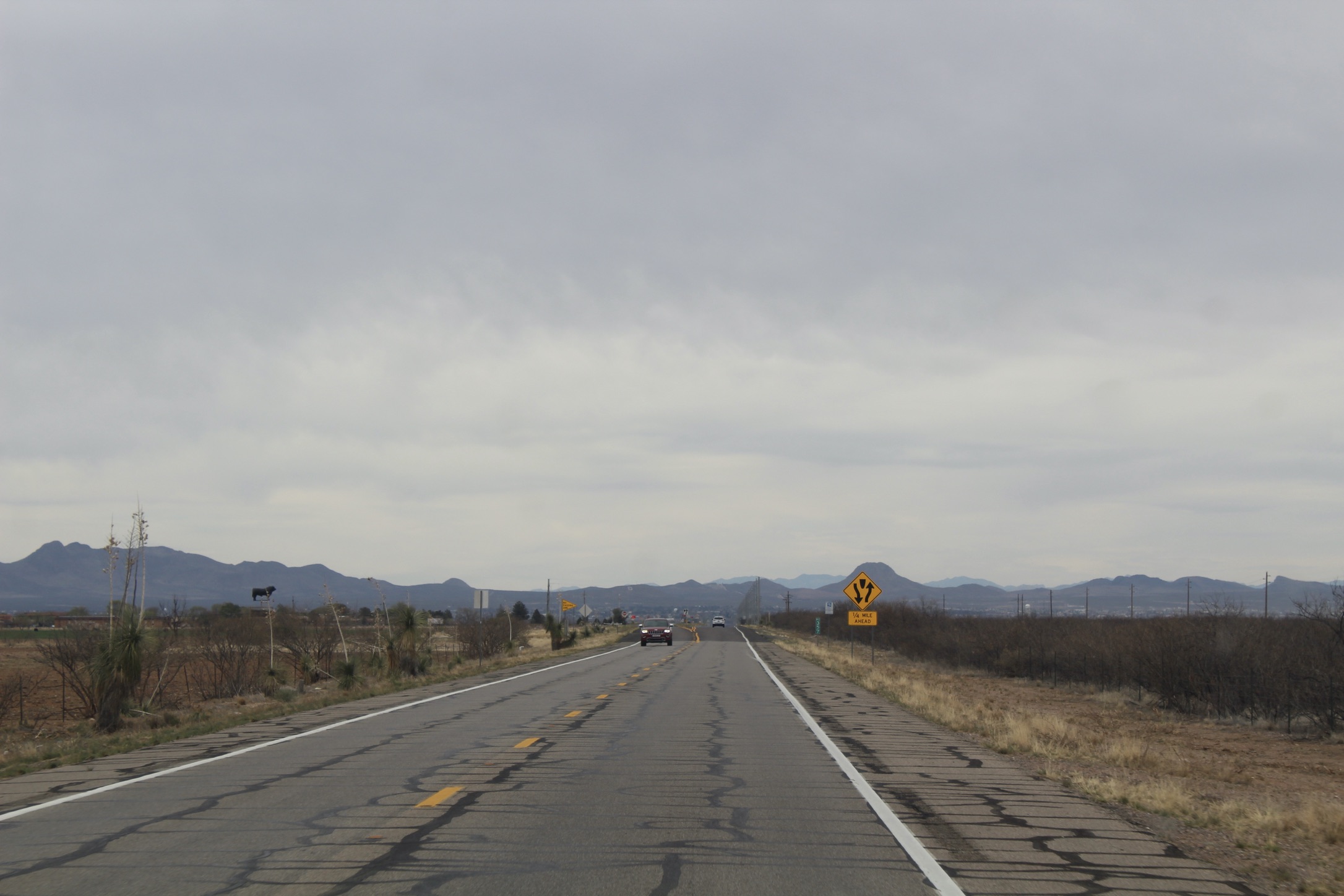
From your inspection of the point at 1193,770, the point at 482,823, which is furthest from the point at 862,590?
the point at 482,823

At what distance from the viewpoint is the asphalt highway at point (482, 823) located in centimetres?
700

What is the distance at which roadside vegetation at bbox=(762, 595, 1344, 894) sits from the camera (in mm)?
9664

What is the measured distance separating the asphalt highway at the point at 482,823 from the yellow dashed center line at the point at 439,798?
0.11 feet

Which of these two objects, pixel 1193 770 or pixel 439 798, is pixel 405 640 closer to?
pixel 1193 770

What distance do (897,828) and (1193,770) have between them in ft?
29.1

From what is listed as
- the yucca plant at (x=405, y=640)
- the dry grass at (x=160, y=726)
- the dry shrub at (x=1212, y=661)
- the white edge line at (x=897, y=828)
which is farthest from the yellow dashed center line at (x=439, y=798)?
the yucca plant at (x=405, y=640)

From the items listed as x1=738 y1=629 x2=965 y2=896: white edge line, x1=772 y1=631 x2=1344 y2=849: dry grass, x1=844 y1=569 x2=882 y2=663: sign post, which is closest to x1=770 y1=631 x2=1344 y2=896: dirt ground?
x1=772 y1=631 x2=1344 y2=849: dry grass

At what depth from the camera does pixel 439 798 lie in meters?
10.1

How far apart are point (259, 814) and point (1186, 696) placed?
28.5m

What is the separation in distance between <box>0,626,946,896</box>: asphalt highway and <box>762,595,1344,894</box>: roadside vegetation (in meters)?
3.11

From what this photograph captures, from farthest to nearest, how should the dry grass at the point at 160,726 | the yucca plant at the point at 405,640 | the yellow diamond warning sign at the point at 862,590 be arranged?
the yellow diamond warning sign at the point at 862,590 < the yucca plant at the point at 405,640 < the dry grass at the point at 160,726

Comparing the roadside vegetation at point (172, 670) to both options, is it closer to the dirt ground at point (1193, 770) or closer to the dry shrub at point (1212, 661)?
the dirt ground at point (1193, 770)

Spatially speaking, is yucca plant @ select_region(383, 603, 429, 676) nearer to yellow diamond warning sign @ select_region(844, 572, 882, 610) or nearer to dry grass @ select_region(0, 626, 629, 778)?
dry grass @ select_region(0, 626, 629, 778)

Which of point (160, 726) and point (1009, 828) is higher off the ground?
point (1009, 828)
